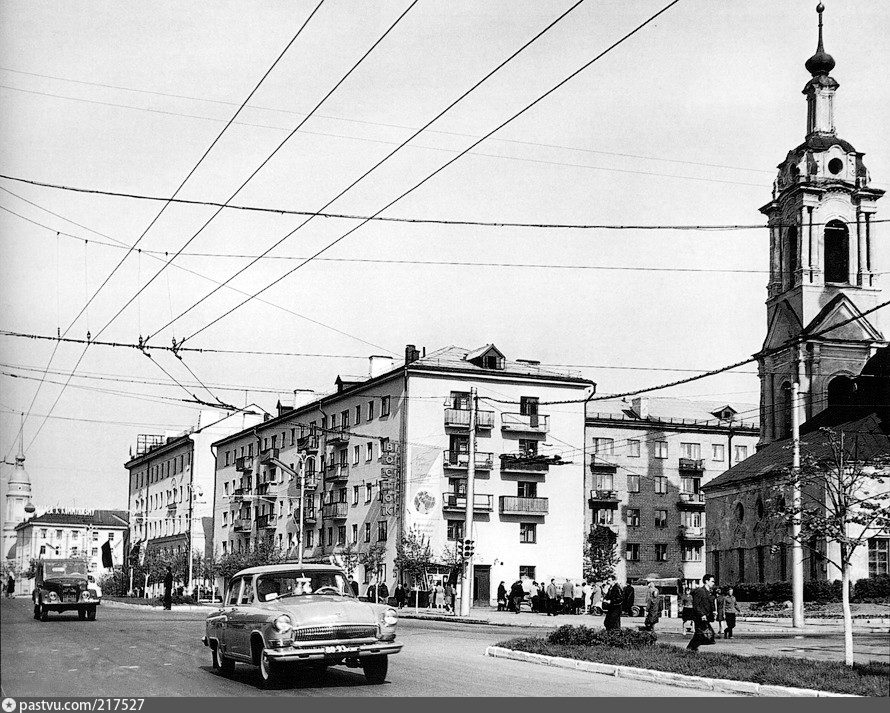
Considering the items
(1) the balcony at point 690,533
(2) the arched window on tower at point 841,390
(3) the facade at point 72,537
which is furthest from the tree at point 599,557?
(3) the facade at point 72,537

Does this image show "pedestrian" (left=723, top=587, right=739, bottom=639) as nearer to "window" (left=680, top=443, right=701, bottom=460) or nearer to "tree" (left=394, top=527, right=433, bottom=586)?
"tree" (left=394, top=527, right=433, bottom=586)

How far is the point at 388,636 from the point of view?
16688 millimetres

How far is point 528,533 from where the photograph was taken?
232 feet

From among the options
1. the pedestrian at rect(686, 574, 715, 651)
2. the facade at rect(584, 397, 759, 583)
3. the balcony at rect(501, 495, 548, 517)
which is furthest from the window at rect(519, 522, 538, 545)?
the pedestrian at rect(686, 574, 715, 651)

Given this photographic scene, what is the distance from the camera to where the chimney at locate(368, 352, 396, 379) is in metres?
78.2

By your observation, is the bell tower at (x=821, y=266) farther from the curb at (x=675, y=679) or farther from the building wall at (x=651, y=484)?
the curb at (x=675, y=679)

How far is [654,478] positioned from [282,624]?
75805 millimetres

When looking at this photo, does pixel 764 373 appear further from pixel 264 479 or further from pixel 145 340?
pixel 145 340

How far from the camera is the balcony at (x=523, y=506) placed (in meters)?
69.8

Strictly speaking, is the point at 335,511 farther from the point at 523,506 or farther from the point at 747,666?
the point at 747,666

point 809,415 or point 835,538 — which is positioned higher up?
point 809,415

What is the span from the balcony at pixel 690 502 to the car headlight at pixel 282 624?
7491cm

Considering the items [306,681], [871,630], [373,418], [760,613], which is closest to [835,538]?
[306,681]

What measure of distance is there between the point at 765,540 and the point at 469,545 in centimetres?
2837
